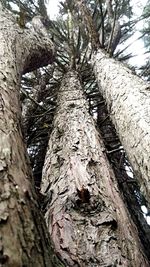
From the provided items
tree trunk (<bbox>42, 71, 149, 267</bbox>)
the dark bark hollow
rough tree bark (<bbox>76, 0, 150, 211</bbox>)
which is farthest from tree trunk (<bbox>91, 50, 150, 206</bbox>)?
the dark bark hollow

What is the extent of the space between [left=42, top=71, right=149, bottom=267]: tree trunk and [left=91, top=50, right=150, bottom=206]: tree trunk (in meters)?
0.26

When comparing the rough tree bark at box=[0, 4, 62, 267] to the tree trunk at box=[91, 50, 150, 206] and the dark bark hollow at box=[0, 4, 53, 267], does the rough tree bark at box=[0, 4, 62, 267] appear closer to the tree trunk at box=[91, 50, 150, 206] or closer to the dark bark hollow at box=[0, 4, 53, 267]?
the dark bark hollow at box=[0, 4, 53, 267]

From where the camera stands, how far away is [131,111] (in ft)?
10.3

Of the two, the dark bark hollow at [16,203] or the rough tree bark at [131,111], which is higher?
the rough tree bark at [131,111]

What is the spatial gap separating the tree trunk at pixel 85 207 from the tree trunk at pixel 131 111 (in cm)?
26

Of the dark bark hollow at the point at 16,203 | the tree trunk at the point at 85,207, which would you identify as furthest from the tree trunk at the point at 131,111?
the dark bark hollow at the point at 16,203

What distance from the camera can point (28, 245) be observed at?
1309 millimetres

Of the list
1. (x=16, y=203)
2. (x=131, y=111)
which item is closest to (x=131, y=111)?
(x=131, y=111)

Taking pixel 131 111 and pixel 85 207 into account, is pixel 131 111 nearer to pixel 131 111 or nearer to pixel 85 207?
pixel 131 111

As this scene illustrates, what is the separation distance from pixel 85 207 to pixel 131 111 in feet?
3.88

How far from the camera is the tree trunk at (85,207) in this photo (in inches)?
79.1

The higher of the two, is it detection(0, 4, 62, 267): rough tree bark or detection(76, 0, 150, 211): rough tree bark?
detection(76, 0, 150, 211): rough tree bark

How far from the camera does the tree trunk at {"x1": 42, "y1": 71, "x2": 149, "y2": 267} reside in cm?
201

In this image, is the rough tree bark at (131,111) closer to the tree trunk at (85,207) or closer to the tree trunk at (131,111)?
the tree trunk at (131,111)
